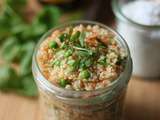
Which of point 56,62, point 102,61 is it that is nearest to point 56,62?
point 56,62

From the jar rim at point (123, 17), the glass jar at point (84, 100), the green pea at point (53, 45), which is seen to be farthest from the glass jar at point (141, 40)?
the green pea at point (53, 45)

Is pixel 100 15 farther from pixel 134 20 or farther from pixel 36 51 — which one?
pixel 36 51

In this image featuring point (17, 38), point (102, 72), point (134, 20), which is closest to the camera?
point (102, 72)

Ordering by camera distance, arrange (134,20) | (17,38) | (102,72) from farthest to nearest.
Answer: (17,38) < (134,20) < (102,72)

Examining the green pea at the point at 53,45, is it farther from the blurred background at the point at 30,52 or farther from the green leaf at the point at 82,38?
the blurred background at the point at 30,52

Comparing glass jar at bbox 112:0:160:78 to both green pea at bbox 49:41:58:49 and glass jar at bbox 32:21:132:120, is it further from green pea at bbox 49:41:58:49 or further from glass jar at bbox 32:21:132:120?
green pea at bbox 49:41:58:49

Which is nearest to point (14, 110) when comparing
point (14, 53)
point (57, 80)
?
point (14, 53)

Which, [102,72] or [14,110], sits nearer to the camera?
[102,72]
